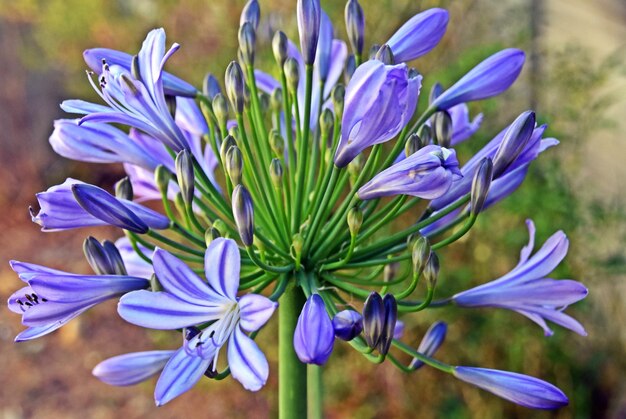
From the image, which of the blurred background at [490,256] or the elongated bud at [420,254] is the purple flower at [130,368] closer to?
the elongated bud at [420,254]

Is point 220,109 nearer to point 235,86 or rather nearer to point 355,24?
point 235,86

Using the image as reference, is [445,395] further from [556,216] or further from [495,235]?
[556,216]

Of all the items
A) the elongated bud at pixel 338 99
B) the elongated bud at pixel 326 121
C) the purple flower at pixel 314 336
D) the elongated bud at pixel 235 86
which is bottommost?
the purple flower at pixel 314 336

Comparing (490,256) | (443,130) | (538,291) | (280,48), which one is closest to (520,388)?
(538,291)

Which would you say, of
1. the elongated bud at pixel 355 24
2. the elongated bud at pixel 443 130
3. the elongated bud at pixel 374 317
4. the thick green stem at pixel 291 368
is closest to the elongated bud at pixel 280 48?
the elongated bud at pixel 355 24

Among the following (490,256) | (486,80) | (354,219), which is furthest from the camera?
(490,256)

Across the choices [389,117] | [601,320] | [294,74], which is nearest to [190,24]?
[601,320]
